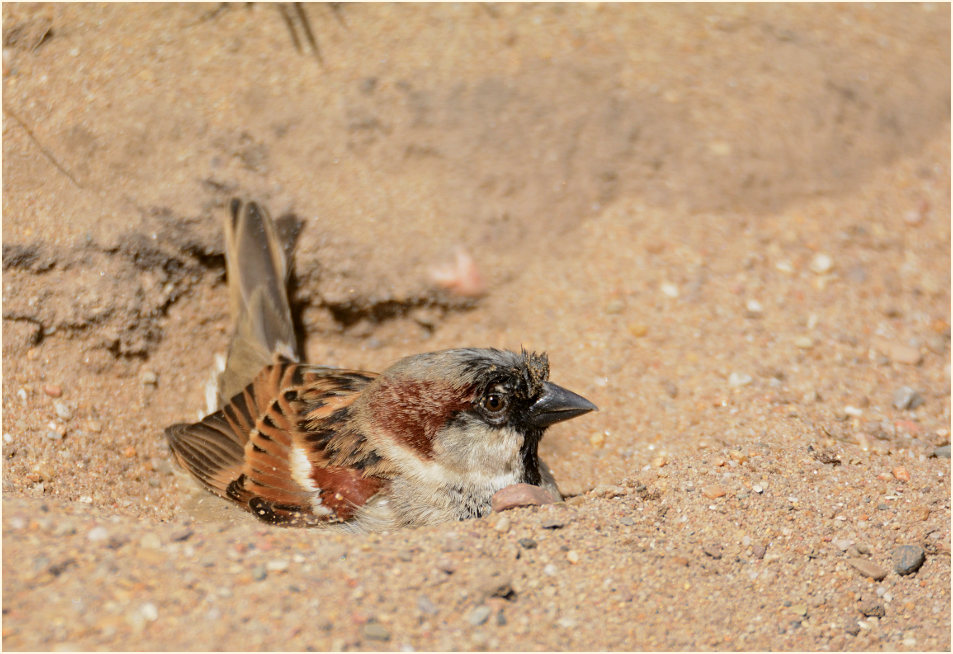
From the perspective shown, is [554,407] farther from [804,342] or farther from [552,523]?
[804,342]

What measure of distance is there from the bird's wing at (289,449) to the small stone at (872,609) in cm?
191

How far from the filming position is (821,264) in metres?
4.81

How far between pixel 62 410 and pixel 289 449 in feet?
3.84

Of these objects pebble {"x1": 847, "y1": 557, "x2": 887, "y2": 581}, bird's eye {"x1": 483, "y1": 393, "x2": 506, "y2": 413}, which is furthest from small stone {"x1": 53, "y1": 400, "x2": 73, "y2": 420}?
pebble {"x1": 847, "y1": 557, "x2": 887, "y2": 581}

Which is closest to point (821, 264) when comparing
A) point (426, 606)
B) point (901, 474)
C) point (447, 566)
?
point (901, 474)

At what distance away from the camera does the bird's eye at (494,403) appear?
3.44 meters

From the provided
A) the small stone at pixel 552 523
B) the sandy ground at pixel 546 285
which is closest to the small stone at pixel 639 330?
the sandy ground at pixel 546 285

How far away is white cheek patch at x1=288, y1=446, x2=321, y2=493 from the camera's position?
356 cm

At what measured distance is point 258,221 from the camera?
14.1 ft

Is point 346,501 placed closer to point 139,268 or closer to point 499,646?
point 499,646

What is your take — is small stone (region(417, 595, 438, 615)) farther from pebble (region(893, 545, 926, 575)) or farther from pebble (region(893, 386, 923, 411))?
pebble (region(893, 386, 923, 411))

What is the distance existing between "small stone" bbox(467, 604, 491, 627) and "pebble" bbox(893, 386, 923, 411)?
2.59 m

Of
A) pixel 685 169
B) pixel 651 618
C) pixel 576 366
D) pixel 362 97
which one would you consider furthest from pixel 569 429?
pixel 362 97

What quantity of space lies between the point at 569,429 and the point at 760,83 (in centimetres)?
272
